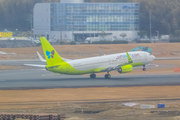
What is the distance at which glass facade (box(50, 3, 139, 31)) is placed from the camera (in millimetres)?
163375

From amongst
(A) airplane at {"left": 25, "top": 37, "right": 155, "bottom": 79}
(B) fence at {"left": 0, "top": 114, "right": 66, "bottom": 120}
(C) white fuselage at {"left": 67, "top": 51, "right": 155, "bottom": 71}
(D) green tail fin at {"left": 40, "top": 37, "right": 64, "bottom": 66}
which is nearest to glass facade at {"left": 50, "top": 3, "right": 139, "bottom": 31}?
(C) white fuselage at {"left": 67, "top": 51, "right": 155, "bottom": 71}

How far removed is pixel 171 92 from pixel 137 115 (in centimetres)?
1329

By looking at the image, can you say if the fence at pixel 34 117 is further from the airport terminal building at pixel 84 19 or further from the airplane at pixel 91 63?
the airport terminal building at pixel 84 19

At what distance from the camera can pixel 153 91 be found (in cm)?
4103

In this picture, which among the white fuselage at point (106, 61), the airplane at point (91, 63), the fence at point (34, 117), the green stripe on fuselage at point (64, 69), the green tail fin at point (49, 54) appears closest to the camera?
the fence at point (34, 117)

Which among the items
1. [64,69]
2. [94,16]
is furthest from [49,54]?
[94,16]

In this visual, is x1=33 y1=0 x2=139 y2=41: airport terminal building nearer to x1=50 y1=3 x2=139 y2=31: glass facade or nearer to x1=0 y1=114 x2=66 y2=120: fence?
x1=50 y1=3 x2=139 y2=31: glass facade

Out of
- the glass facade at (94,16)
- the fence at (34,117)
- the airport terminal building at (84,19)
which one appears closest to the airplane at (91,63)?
the fence at (34,117)

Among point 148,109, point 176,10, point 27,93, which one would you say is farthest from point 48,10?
point 148,109

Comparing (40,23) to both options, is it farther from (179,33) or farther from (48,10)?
(179,33)

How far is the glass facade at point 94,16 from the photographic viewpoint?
163375 millimetres

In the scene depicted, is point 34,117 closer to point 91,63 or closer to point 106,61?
point 91,63

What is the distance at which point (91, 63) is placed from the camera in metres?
53.9

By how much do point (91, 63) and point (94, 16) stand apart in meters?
114
